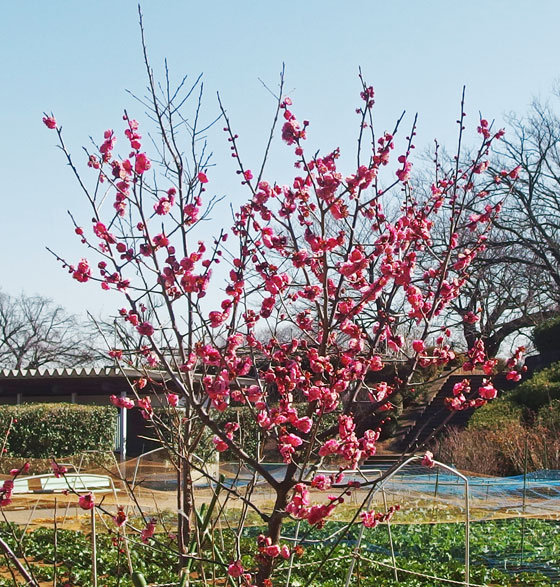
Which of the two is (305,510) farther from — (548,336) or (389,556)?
(548,336)

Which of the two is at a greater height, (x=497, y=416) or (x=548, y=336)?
(x=548, y=336)

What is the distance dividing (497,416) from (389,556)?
29.6 ft

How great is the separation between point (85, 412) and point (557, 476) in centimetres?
995

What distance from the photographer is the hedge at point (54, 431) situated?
15.7 m

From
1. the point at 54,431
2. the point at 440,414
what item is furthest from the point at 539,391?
the point at 54,431

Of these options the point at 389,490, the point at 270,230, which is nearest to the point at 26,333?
the point at 389,490

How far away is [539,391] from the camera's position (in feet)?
49.1

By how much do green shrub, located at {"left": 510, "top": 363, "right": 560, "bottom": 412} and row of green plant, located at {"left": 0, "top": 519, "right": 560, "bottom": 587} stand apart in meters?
7.42

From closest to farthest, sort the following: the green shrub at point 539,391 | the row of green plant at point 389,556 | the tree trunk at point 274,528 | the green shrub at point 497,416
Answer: the tree trunk at point 274,528 → the row of green plant at point 389,556 → the green shrub at point 497,416 → the green shrub at point 539,391

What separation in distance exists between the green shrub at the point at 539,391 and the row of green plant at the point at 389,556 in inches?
292

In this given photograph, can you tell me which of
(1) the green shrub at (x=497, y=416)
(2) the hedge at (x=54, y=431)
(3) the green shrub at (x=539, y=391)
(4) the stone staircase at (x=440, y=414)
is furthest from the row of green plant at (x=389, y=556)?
(4) the stone staircase at (x=440, y=414)

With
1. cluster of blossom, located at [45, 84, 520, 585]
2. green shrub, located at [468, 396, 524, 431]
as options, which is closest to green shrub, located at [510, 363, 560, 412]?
green shrub, located at [468, 396, 524, 431]

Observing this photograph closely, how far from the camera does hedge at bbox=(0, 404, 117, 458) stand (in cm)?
1570

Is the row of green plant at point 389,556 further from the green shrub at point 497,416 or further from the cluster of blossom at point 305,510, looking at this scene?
the green shrub at point 497,416
